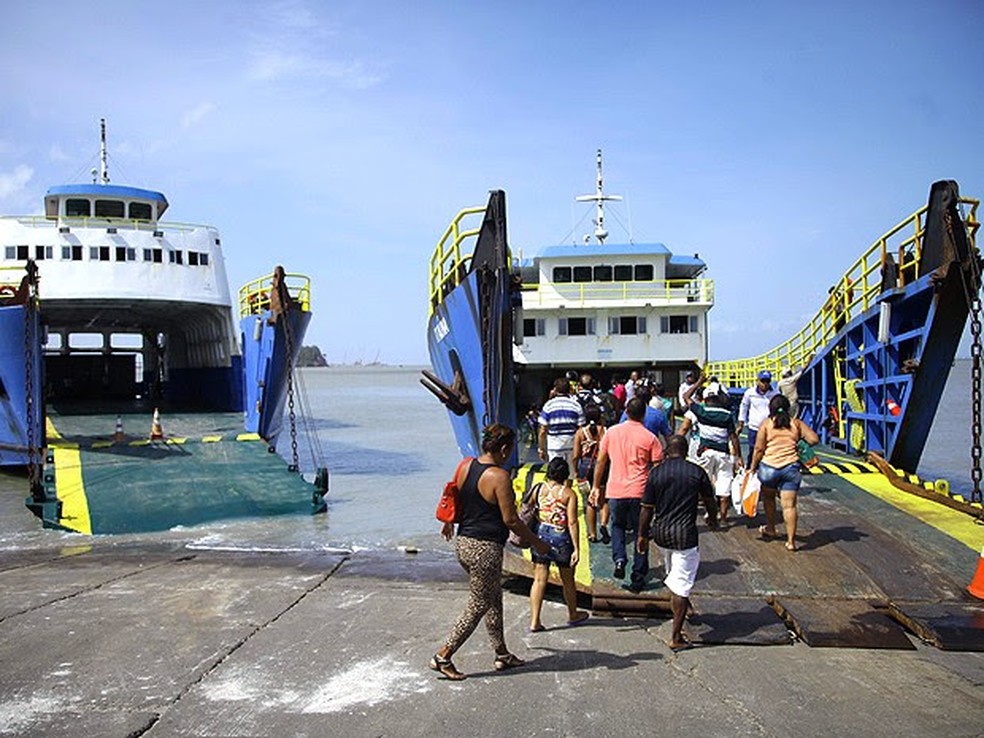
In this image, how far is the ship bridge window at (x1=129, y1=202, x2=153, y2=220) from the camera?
2203 cm

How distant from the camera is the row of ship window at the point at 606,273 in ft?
69.4

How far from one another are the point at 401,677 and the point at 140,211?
65.6 feet

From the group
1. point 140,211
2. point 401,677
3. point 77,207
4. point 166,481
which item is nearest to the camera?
point 401,677

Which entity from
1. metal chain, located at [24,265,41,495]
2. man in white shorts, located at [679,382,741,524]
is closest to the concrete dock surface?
man in white shorts, located at [679,382,741,524]

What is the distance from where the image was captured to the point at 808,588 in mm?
6957

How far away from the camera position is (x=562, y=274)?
69.6ft

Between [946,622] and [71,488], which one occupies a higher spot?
[71,488]

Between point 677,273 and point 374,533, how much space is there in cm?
1254

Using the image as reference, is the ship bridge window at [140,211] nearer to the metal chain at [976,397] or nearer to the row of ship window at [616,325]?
the row of ship window at [616,325]

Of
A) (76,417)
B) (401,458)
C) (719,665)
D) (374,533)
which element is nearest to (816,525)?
(719,665)

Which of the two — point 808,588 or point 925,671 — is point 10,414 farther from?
point 925,671

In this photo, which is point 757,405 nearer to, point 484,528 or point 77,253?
point 484,528

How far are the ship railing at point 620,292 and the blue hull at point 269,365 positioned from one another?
5.99 m

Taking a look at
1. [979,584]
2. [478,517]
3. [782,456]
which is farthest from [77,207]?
[979,584]
